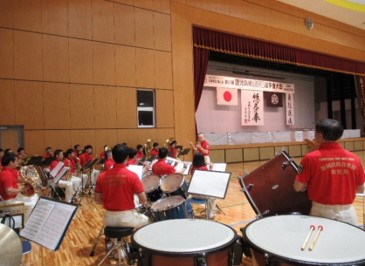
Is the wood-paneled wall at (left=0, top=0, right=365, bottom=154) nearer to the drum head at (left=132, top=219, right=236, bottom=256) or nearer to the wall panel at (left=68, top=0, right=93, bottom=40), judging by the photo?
the wall panel at (left=68, top=0, right=93, bottom=40)

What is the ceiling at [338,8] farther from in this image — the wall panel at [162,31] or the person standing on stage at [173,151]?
the person standing on stage at [173,151]

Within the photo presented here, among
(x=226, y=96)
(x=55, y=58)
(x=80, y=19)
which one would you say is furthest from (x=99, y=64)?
(x=226, y=96)

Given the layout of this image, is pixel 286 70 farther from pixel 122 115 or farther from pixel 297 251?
pixel 297 251

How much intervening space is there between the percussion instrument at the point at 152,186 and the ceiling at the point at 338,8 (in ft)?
37.5

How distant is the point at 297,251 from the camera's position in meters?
1.77

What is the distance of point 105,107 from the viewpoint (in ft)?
30.9

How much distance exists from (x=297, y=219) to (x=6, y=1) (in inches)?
358

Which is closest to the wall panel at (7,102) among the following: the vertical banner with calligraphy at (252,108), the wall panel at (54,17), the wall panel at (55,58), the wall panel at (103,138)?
the wall panel at (55,58)

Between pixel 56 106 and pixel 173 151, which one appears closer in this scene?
pixel 56 106

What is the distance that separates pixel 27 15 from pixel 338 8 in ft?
39.8

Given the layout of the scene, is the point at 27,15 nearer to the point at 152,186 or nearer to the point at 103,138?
the point at 103,138

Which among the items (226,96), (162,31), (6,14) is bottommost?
(226,96)

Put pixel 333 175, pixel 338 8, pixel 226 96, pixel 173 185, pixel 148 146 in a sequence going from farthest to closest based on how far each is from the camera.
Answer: pixel 226 96, pixel 338 8, pixel 148 146, pixel 173 185, pixel 333 175

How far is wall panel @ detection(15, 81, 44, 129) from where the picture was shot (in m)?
8.13
